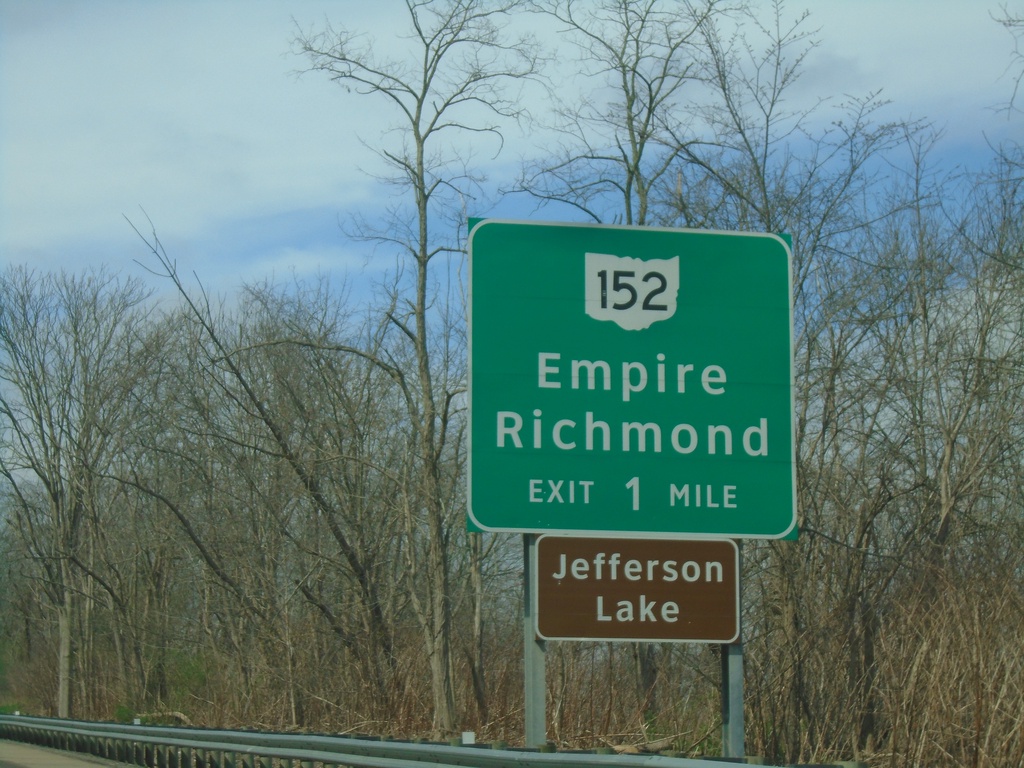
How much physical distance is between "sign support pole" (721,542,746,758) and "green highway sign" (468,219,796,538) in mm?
657

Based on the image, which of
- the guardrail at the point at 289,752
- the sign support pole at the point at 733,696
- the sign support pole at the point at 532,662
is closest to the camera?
the guardrail at the point at 289,752

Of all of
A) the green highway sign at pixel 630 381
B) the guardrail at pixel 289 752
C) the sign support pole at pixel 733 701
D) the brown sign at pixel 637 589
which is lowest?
the guardrail at pixel 289 752

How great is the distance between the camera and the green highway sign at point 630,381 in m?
8.10

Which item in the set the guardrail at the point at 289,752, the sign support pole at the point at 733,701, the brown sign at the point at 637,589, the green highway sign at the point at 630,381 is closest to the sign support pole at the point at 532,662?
the brown sign at the point at 637,589

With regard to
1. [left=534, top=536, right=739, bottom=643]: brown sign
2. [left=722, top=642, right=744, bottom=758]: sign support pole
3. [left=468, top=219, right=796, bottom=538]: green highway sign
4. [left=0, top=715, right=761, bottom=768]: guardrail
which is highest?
[left=468, top=219, right=796, bottom=538]: green highway sign

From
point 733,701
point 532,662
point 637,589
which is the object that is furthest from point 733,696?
point 532,662

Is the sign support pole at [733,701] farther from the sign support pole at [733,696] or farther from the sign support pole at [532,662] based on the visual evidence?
the sign support pole at [532,662]

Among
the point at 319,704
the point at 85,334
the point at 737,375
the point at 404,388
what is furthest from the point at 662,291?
the point at 85,334

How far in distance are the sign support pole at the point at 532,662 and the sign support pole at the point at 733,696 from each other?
1179 millimetres

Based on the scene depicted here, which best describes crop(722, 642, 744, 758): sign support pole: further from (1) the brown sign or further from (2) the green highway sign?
(2) the green highway sign

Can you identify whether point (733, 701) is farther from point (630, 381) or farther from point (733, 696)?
point (630, 381)

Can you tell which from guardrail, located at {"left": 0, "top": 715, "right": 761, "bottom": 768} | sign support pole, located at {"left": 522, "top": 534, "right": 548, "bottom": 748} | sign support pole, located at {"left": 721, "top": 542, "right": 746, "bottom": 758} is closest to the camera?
guardrail, located at {"left": 0, "top": 715, "right": 761, "bottom": 768}

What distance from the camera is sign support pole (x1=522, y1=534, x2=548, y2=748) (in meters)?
7.84

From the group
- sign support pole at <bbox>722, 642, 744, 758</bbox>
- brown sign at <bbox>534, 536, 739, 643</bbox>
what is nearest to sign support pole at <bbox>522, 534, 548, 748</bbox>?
brown sign at <bbox>534, 536, 739, 643</bbox>
